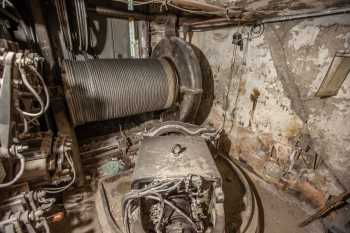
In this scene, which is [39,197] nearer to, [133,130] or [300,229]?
[133,130]

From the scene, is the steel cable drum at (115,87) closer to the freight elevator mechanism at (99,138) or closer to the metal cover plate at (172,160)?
the freight elevator mechanism at (99,138)

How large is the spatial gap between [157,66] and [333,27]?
5.98ft

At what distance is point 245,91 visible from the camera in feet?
8.11

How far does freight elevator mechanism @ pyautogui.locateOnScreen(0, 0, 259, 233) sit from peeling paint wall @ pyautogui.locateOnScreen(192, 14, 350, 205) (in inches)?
22.5

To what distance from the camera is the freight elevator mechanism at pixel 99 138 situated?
1.21 m

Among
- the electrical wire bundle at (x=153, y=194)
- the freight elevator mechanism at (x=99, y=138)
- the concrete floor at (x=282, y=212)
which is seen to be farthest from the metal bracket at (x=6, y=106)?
the concrete floor at (x=282, y=212)

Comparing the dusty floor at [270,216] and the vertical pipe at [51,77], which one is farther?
the vertical pipe at [51,77]

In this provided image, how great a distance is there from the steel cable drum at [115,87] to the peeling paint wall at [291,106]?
0.99 metres

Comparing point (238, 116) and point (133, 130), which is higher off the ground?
point (238, 116)

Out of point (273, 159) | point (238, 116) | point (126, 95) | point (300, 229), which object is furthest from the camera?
point (238, 116)

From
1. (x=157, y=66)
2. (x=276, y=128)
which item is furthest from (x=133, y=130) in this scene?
(x=276, y=128)

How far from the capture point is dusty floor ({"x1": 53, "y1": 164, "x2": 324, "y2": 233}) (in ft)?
5.56

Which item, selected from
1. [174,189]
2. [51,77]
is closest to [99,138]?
[51,77]

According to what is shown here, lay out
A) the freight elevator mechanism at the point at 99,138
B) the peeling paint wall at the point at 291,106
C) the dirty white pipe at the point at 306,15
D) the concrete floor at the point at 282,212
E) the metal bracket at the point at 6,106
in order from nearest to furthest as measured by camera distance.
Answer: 1. the metal bracket at the point at 6,106
2. the freight elevator mechanism at the point at 99,138
3. the dirty white pipe at the point at 306,15
4. the peeling paint wall at the point at 291,106
5. the concrete floor at the point at 282,212
